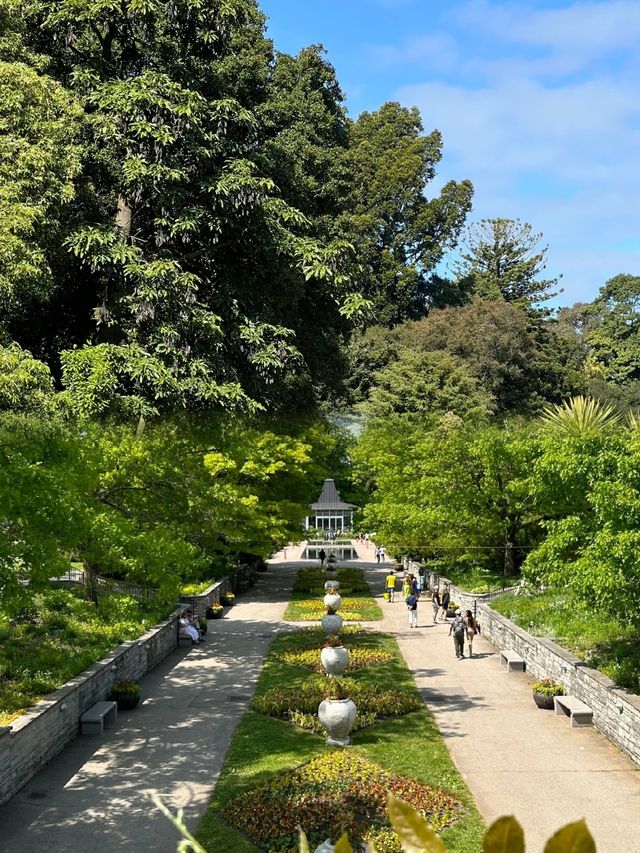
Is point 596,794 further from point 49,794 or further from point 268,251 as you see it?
point 268,251

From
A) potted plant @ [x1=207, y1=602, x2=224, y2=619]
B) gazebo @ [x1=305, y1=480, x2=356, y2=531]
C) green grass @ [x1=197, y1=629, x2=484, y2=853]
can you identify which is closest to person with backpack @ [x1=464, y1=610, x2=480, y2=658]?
green grass @ [x1=197, y1=629, x2=484, y2=853]

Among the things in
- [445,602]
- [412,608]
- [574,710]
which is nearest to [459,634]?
[412,608]

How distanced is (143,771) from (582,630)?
1215 cm

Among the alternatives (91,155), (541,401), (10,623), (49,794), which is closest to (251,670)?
(10,623)

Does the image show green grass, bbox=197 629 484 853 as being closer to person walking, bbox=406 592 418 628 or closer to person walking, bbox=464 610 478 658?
person walking, bbox=464 610 478 658

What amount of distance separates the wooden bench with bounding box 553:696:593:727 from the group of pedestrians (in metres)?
6.21

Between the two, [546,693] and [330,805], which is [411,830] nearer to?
[330,805]

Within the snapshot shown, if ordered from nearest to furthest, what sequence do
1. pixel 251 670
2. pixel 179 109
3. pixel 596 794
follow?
pixel 596 794
pixel 179 109
pixel 251 670

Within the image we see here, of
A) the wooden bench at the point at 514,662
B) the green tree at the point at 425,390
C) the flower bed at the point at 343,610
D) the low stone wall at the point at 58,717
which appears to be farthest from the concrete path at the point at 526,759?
the green tree at the point at 425,390

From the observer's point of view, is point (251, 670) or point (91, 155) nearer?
point (91, 155)

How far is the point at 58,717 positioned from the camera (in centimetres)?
1598

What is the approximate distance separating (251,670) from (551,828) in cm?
1254

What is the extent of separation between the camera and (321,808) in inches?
499

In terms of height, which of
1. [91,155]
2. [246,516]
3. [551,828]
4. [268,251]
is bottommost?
[551,828]
